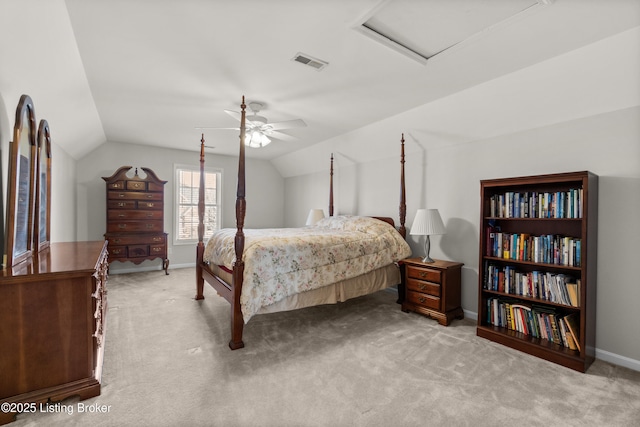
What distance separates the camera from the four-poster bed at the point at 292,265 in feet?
8.71

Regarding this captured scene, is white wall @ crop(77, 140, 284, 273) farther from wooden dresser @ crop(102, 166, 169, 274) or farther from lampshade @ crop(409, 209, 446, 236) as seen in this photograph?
lampshade @ crop(409, 209, 446, 236)

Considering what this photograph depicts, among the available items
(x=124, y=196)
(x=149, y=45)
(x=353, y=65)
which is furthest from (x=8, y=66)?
(x=124, y=196)

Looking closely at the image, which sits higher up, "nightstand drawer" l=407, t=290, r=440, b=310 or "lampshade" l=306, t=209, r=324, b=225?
"lampshade" l=306, t=209, r=324, b=225

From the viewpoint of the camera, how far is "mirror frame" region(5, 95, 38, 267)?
1782mm

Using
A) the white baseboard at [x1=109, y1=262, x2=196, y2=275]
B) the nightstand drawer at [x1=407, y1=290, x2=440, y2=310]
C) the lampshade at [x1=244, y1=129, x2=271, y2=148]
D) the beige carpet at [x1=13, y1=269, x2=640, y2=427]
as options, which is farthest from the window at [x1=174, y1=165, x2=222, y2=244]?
the nightstand drawer at [x1=407, y1=290, x2=440, y2=310]

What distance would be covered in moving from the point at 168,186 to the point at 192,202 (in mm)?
545

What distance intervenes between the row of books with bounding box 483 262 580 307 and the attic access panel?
6.68ft

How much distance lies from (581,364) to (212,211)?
6049mm

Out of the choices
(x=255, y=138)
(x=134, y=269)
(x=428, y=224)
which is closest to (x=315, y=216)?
(x=255, y=138)

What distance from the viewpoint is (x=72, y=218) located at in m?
4.71

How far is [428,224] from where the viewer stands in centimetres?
→ 340

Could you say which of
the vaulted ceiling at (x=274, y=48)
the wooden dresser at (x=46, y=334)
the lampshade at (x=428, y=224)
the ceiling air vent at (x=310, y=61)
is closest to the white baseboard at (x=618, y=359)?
the lampshade at (x=428, y=224)

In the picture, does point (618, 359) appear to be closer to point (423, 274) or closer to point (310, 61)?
point (423, 274)

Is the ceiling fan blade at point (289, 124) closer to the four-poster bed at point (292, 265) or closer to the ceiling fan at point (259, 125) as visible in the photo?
the ceiling fan at point (259, 125)
